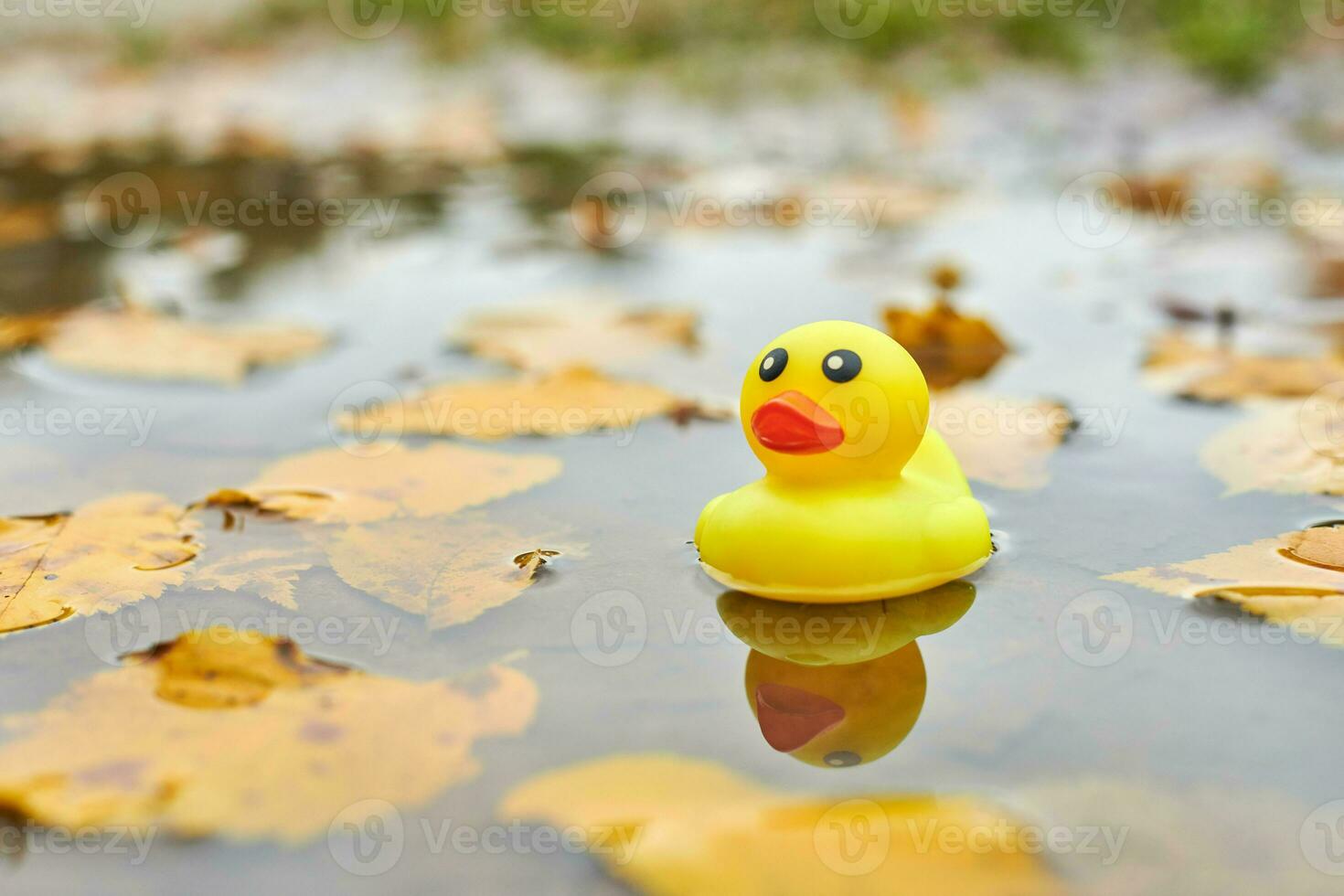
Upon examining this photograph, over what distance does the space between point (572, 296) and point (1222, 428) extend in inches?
76.5

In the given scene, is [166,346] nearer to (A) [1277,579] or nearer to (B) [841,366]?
(B) [841,366]

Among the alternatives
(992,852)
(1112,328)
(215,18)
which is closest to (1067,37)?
(1112,328)

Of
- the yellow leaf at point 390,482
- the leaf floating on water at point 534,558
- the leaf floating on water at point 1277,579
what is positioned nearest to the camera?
the leaf floating on water at point 1277,579

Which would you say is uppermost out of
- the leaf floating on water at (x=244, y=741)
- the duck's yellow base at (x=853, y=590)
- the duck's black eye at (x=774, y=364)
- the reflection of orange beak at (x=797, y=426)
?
the duck's black eye at (x=774, y=364)

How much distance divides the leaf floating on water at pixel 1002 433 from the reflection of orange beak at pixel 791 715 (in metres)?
0.84

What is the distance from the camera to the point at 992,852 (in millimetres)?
1445

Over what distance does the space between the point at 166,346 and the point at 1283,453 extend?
2661 mm

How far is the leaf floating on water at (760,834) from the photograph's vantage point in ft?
4.60

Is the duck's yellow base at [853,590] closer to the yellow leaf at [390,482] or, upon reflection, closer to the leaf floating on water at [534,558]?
the leaf floating on water at [534,558]

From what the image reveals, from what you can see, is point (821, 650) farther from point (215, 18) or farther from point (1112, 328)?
point (215, 18)

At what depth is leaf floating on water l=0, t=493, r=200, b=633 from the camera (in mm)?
2004

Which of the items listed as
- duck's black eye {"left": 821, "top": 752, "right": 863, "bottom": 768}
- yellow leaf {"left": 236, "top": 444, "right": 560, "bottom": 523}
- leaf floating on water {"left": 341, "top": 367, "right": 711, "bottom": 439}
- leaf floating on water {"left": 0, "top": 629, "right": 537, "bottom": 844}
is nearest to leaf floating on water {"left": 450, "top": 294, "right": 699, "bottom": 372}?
leaf floating on water {"left": 341, "top": 367, "right": 711, "bottom": 439}

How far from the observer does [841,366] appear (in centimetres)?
200

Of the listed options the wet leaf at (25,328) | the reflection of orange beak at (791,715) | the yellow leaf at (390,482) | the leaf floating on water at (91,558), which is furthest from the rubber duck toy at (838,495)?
the wet leaf at (25,328)
